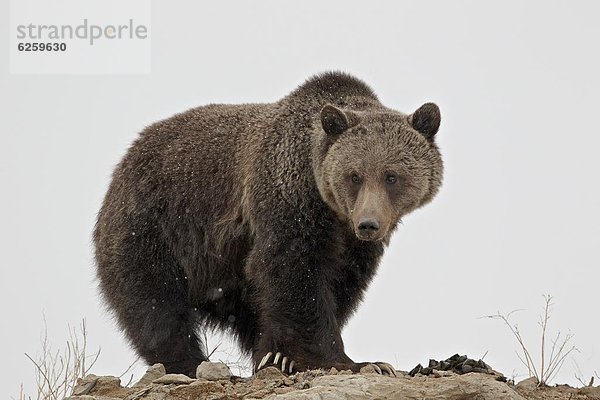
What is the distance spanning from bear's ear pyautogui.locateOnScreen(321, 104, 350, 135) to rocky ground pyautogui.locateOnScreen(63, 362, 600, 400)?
2.15 metres

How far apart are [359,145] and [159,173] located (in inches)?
80.9

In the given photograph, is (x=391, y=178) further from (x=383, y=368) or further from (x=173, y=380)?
(x=173, y=380)

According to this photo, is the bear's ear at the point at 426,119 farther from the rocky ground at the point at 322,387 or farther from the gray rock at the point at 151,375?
the gray rock at the point at 151,375

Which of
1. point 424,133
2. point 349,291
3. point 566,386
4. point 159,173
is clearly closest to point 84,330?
point 159,173

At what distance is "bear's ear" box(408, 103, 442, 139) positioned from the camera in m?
8.65

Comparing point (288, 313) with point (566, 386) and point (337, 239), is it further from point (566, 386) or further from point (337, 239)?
point (566, 386)

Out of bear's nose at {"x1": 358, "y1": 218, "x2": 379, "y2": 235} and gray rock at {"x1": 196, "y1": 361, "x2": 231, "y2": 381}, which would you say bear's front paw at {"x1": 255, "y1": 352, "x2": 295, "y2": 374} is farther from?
bear's nose at {"x1": 358, "y1": 218, "x2": 379, "y2": 235}

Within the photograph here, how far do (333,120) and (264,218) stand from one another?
40.4 inches

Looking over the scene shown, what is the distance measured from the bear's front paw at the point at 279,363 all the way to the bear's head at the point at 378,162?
1.19 metres

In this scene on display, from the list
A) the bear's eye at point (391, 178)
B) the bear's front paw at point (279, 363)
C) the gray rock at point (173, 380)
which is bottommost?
the gray rock at point (173, 380)

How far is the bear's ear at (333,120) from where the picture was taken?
8484mm

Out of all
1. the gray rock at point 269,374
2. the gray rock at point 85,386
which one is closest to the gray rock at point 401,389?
the gray rock at point 269,374

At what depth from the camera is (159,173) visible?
9422 millimetres

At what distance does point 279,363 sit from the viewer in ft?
26.3
